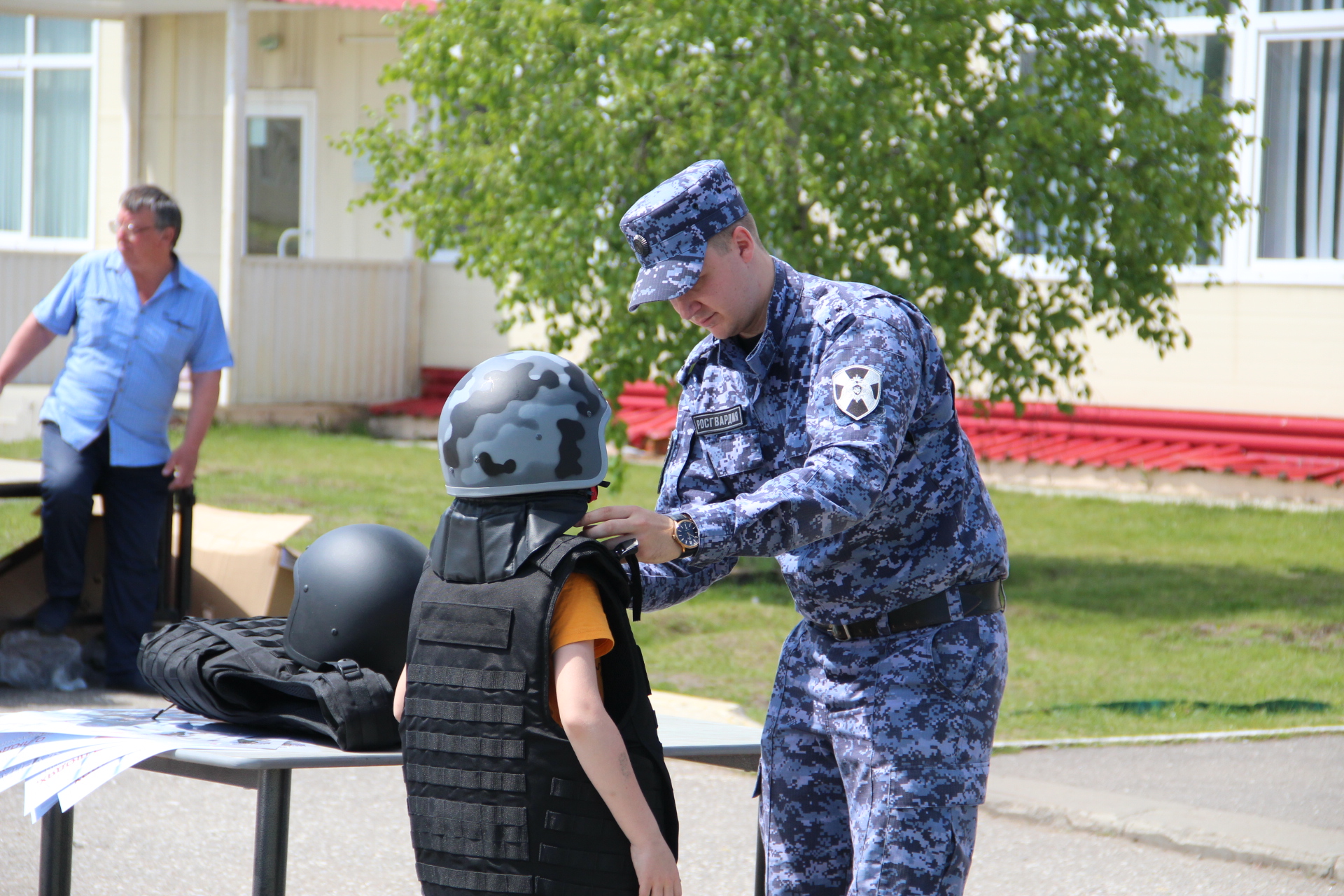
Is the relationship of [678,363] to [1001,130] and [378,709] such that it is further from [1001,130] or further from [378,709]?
[378,709]

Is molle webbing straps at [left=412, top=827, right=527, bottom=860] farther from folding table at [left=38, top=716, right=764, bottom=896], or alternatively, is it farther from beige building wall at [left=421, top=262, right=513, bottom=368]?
beige building wall at [left=421, top=262, right=513, bottom=368]

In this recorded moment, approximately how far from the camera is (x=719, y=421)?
9.49ft

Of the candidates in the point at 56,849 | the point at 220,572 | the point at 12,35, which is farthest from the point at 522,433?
the point at 12,35

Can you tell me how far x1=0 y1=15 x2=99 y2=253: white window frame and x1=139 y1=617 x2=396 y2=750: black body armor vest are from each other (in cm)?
1543

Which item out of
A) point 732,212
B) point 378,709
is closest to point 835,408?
point 732,212

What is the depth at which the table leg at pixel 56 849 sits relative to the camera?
3.66 meters

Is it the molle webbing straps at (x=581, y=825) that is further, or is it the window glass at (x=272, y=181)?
the window glass at (x=272, y=181)

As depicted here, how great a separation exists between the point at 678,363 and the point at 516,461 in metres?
6.08

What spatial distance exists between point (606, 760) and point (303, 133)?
51.3ft

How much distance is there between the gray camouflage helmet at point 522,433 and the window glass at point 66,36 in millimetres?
17000

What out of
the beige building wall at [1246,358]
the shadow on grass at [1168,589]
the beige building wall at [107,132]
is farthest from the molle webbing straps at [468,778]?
the beige building wall at [107,132]

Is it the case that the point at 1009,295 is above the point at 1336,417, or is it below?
above

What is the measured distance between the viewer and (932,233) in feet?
28.1

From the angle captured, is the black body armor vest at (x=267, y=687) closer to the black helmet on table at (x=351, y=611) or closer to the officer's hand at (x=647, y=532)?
the black helmet on table at (x=351, y=611)
